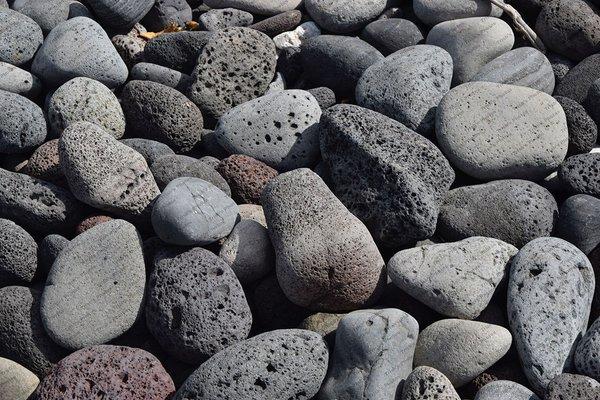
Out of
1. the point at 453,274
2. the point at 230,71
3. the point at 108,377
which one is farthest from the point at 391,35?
the point at 108,377

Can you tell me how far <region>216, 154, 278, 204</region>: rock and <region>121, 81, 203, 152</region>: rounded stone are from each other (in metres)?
0.42

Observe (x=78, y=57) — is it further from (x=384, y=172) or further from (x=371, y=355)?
(x=371, y=355)

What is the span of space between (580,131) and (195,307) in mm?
2259

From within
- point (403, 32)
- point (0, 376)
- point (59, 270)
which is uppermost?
point (403, 32)

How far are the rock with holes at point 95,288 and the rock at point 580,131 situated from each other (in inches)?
90.9

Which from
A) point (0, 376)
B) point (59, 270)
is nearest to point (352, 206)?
point (59, 270)

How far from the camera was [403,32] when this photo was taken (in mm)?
5582

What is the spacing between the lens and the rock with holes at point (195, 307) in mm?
4051

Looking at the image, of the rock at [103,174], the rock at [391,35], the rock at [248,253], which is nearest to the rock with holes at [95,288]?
the rock at [103,174]

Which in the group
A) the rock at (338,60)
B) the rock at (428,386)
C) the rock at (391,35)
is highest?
the rock at (391,35)

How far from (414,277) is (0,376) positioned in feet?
6.09

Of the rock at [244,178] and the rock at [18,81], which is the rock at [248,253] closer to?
the rock at [244,178]

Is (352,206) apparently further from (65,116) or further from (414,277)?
(65,116)

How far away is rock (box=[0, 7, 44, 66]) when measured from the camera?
5.45 m
